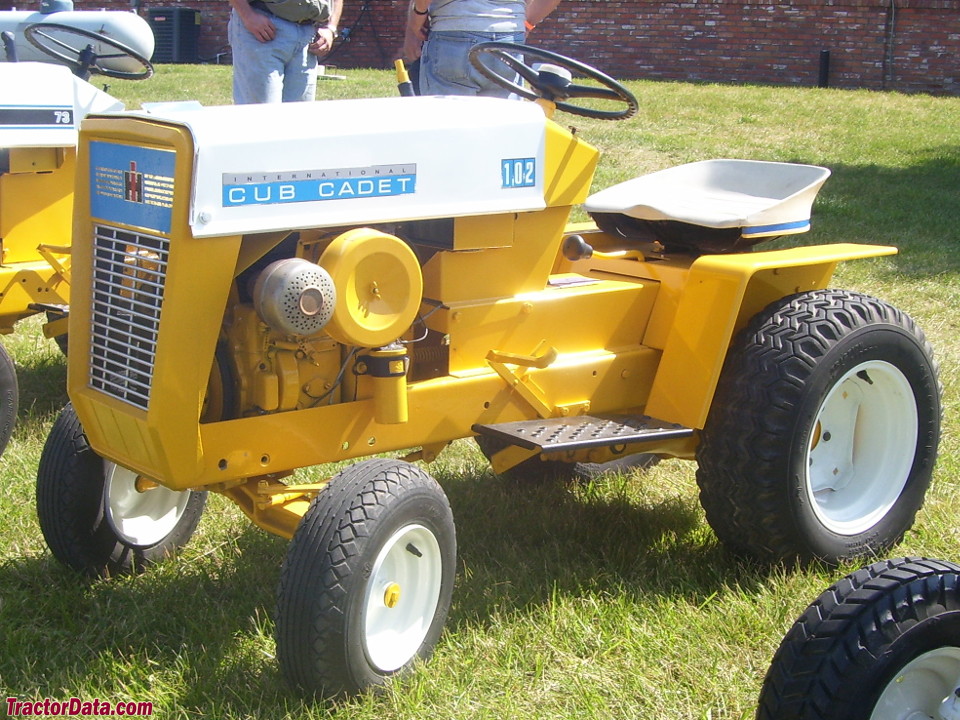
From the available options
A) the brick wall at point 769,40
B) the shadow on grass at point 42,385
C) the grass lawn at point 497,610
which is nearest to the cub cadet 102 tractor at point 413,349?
the grass lawn at point 497,610

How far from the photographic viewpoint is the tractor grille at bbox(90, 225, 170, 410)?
284 cm

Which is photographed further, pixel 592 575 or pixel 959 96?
pixel 959 96

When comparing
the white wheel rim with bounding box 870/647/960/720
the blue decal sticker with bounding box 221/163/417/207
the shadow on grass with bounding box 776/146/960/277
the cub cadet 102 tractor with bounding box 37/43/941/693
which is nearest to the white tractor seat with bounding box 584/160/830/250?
the cub cadet 102 tractor with bounding box 37/43/941/693

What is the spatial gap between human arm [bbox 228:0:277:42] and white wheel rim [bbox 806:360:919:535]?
2985mm

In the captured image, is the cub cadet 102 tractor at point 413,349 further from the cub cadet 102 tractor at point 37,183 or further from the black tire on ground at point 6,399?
the cub cadet 102 tractor at point 37,183

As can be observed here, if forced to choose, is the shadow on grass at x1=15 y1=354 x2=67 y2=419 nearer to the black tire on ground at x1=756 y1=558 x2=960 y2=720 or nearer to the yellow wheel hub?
the yellow wheel hub

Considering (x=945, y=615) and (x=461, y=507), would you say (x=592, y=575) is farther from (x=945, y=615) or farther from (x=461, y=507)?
(x=945, y=615)

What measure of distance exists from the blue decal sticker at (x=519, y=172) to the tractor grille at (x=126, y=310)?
98 centimetres

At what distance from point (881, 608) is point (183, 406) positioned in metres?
1.62

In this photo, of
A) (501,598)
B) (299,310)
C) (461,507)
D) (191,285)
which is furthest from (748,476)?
(191,285)

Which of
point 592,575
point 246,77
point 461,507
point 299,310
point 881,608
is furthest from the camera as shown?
point 246,77

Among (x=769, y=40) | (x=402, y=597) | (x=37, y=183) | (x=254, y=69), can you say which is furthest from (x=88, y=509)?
(x=769, y=40)

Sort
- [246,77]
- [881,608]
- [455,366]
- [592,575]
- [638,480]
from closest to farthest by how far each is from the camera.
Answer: [881,608], [455,366], [592,575], [638,480], [246,77]

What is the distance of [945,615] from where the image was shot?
2270 millimetres
